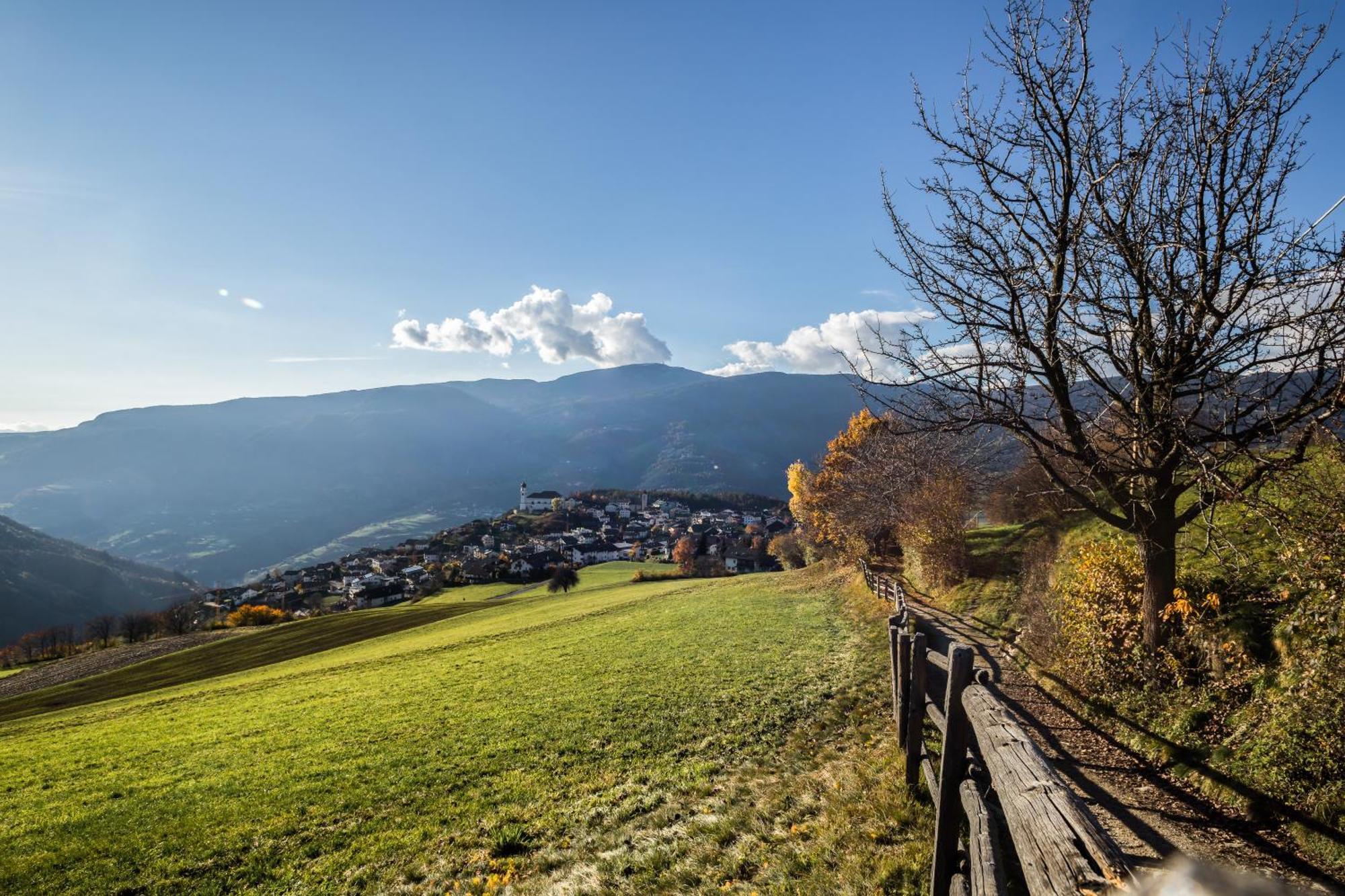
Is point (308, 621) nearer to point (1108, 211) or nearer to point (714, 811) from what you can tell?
point (714, 811)

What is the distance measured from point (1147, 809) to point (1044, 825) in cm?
633

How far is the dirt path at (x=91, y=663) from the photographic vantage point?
130 ft

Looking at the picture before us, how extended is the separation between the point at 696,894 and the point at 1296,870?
627 cm

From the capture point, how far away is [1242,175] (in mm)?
7910

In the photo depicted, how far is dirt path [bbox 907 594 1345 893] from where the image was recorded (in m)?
6.37

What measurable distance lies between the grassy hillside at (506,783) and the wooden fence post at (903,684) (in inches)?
18.0

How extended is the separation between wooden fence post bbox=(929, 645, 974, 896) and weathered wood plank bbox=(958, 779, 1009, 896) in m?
0.40

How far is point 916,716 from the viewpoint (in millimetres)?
8109

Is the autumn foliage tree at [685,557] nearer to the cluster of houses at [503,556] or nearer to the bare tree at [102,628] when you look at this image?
the cluster of houses at [503,556]

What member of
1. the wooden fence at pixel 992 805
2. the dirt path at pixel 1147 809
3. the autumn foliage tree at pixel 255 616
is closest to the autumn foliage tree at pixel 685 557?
the autumn foliage tree at pixel 255 616

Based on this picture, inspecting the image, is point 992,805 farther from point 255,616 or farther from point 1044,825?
point 255,616

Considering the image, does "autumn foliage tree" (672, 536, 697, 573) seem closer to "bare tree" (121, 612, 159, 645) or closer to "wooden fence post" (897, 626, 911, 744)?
"bare tree" (121, 612, 159, 645)

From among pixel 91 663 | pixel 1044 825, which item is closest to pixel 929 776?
pixel 1044 825

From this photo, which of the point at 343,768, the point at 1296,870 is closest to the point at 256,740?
the point at 343,768
